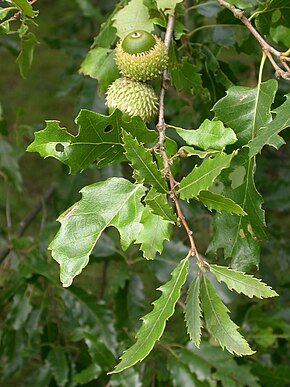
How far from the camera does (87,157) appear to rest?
1375 mm

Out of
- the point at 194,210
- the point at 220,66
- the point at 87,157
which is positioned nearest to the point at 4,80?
the point at 194,210

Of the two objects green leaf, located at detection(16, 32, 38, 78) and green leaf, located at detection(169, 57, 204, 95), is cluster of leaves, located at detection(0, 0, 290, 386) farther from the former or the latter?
green leaf, located at detection(16, 32, 38, 78)

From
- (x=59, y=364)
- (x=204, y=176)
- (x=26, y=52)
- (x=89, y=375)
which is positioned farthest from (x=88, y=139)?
(x=59, y=364)

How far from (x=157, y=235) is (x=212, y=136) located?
211mm

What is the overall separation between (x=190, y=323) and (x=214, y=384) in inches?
34.9

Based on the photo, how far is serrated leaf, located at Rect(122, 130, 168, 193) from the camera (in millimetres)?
1231

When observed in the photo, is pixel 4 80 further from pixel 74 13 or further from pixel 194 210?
pixel 194 210

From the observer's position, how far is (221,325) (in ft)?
3.90

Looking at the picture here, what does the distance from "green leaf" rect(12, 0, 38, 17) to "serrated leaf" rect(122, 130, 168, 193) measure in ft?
1.28

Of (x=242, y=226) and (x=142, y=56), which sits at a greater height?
(x=142, y=56)

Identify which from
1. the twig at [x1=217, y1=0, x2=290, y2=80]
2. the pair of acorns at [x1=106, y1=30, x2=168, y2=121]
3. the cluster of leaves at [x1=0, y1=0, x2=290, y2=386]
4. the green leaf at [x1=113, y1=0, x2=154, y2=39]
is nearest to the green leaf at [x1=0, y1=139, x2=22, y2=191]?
the cluster of leaves at [x1=0, y1=0, x2=290, y2=386]

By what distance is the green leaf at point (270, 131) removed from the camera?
51.8 inches

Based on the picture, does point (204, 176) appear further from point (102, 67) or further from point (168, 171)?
point (102, 67)

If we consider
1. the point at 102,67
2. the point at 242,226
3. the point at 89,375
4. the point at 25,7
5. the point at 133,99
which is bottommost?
the point at 89,375
